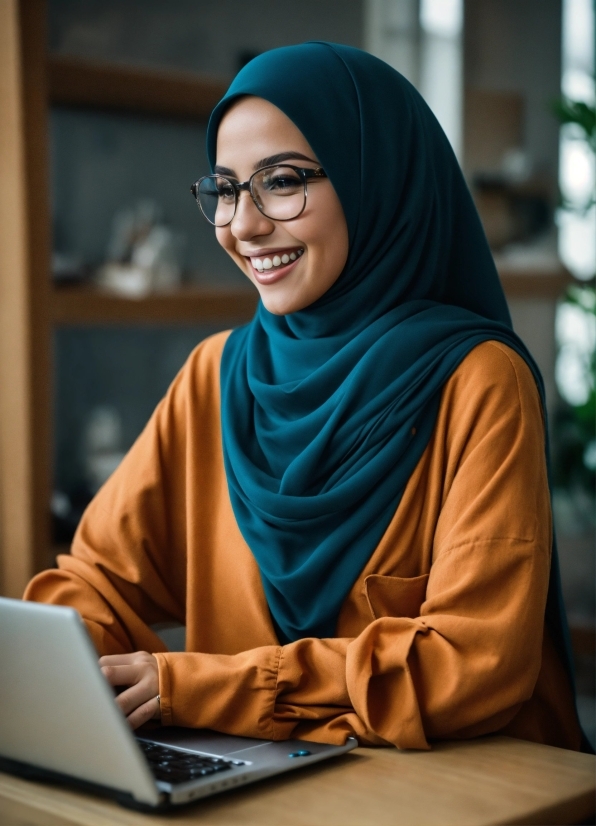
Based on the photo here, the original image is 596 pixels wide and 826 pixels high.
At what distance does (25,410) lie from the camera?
7.97 ft

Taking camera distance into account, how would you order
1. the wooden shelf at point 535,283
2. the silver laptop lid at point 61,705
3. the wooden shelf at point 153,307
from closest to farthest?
the silver laptop lid at point 61,705 < the wooden shelf at point 153,307 < the wooden shelf at point 535,283

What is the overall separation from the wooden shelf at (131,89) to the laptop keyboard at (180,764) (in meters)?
1.92

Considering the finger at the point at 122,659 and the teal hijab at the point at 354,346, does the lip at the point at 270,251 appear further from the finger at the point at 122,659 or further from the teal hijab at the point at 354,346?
the finger at the point at 122,659

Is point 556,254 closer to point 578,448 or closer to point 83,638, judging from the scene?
point 578,448

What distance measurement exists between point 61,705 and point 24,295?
5.36 feet

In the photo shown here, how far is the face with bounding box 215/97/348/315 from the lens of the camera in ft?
4.25

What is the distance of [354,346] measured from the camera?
1.31 metres

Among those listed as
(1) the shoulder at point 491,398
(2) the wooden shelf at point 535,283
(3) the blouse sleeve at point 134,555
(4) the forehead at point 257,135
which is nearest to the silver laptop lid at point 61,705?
(3) the blouse sleeve at point 134,555

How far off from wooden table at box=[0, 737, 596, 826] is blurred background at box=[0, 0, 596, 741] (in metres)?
1.57

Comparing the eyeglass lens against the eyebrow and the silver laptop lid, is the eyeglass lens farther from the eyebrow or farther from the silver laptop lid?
the silver laptop lid

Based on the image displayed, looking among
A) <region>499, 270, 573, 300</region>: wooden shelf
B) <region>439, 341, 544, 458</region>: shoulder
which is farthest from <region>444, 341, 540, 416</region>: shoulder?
<region>499, 270, 573, 300</region>: wooden shelf

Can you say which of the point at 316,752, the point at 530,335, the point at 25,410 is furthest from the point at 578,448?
the point at 316,752

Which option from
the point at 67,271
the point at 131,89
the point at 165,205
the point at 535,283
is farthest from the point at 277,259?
the point at 535,283

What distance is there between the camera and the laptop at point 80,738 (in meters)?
0.89
